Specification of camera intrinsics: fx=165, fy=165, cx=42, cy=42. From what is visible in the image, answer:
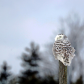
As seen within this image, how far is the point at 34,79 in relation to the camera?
1199 cm

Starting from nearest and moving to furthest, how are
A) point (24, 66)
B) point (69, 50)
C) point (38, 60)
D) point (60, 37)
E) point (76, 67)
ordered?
point (69, 50), point (60, 37), point (24, 66), point (38, 60), point (76, 67)

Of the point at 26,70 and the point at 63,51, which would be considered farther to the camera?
the point at 26,70

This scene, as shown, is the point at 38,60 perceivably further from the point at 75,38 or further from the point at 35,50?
the point at 75,38

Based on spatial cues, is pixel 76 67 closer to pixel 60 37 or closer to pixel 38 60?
pixel 38 60

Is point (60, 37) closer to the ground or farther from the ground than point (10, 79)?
farther from the ground

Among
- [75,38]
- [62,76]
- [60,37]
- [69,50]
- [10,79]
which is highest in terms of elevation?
Answer: [75,38]

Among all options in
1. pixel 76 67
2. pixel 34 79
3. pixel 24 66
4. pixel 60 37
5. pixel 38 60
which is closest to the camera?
pixel 60 37

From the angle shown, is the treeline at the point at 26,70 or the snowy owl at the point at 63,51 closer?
the snowy owl at the point at 63,51

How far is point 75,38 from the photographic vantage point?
20.7 meters

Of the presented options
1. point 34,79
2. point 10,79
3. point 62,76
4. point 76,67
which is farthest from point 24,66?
point 62,76

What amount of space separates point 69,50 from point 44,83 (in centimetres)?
1014

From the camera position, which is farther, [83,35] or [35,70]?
[83,35]

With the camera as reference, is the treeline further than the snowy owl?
Yes

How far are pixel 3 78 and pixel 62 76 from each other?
632 inches
